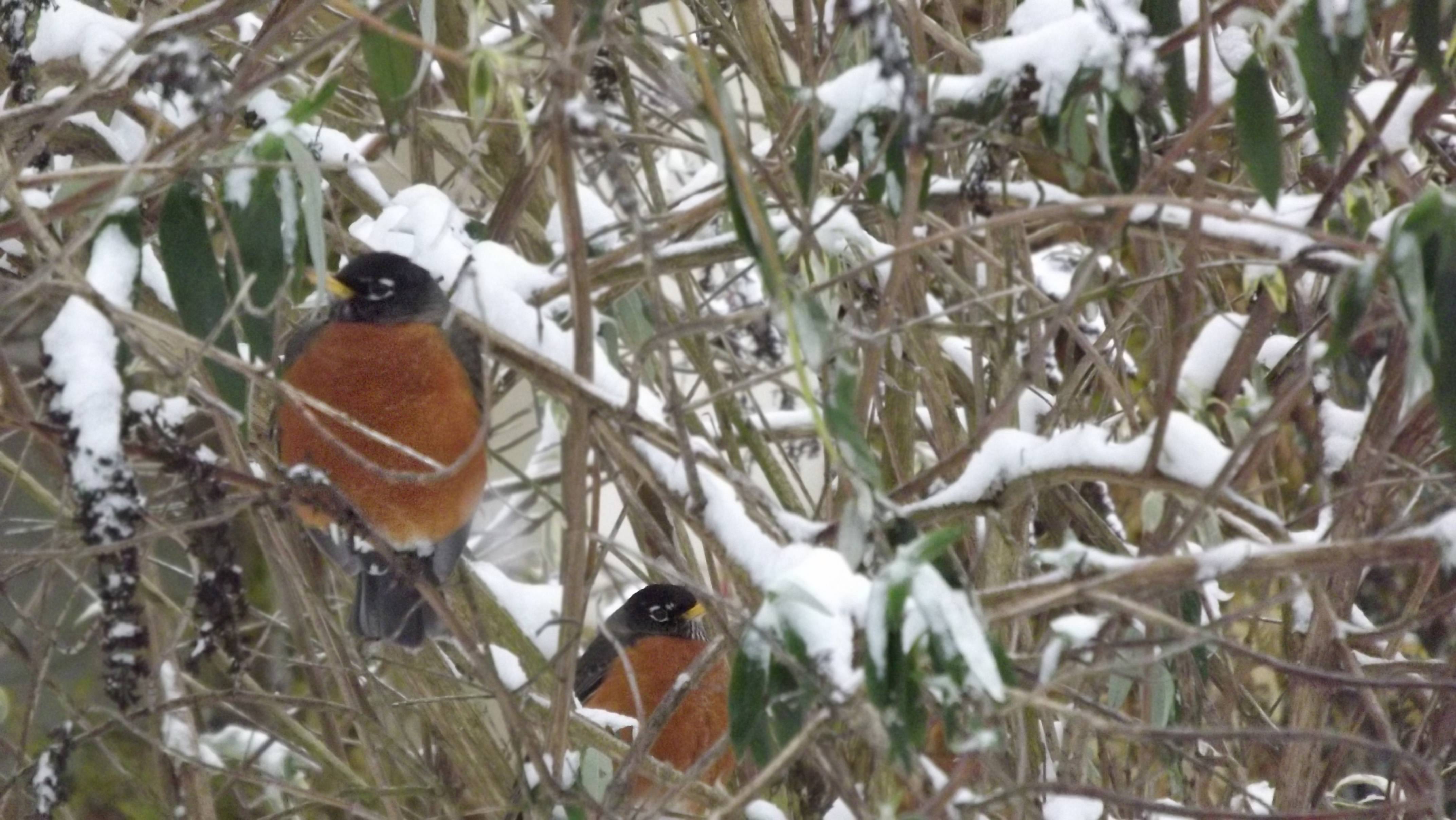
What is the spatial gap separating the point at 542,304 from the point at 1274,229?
0.90 meters

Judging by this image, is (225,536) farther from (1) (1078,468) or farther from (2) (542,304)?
(1) (1078,468)

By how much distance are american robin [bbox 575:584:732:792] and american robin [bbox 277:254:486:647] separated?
461mm

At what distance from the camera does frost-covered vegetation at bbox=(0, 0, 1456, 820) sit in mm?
1415

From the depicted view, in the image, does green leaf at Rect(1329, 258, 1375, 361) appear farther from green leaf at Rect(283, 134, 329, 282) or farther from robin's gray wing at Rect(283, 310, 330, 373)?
robin's gray wing at Rect(283, 310, 330, 373)

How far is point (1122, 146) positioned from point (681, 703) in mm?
1550

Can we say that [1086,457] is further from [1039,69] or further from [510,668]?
[510,668]

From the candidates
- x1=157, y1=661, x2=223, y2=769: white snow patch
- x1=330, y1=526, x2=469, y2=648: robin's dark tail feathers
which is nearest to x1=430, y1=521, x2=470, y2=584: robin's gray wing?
x1=330, y1=526, x2=469, y2=648: robin's dark tail feathers

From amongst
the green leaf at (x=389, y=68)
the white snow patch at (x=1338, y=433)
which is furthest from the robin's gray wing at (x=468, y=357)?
the white snow patch at (x=1338, y=433)

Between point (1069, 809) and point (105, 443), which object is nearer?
point (105, 443)

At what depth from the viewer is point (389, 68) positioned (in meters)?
1.59

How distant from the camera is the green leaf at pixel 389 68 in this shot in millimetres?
1558

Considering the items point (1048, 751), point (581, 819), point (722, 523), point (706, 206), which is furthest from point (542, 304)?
point (1048, 751)

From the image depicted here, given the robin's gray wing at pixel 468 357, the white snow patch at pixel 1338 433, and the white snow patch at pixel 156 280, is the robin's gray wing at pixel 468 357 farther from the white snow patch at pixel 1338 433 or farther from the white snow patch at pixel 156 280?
the white snow patch at pixel 1338 433

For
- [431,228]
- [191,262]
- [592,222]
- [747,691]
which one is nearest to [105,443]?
[191,262]
